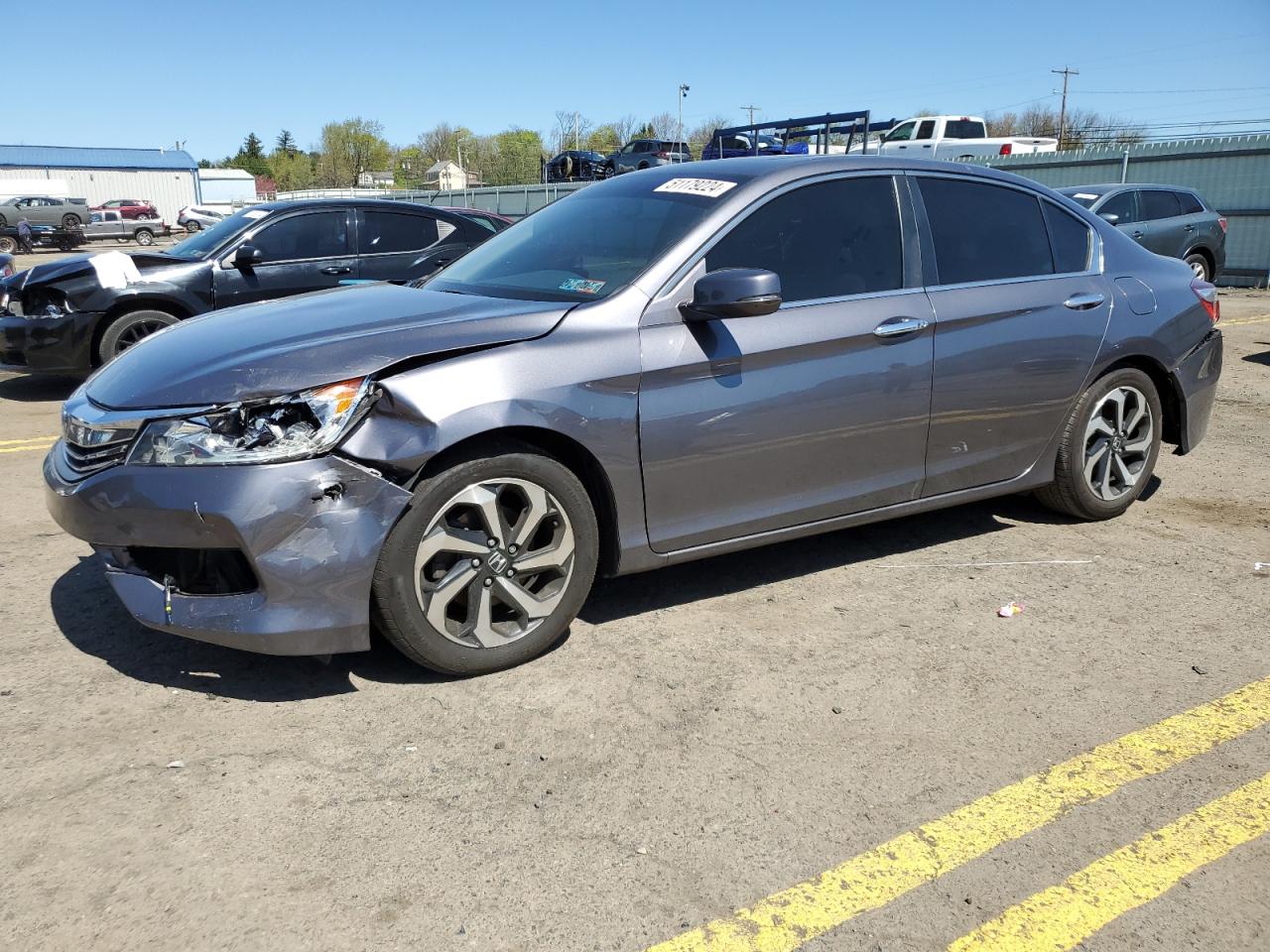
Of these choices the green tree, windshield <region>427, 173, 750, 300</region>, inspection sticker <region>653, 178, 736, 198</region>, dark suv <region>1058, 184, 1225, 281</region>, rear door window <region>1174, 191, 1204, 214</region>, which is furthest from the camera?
the green tree

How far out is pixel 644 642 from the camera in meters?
3.65

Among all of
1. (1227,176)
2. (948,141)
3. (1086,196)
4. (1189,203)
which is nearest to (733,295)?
(1086,196)

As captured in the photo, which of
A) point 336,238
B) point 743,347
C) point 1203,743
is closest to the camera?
point 1203,743

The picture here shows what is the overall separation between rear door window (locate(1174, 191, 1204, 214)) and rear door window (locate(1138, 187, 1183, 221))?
0.34ft

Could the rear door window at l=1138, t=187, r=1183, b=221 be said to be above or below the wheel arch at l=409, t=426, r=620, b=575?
above

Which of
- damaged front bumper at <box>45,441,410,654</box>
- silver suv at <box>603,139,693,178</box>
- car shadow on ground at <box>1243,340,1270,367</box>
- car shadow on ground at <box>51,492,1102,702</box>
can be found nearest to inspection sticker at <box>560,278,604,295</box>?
damaged front bumper at <box>45,441,410,654</box>

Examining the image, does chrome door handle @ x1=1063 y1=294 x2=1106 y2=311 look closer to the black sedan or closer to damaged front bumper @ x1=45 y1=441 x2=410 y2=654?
Answer: damaged front bumper @ x1=45 y1=441 x2=410 y2=654

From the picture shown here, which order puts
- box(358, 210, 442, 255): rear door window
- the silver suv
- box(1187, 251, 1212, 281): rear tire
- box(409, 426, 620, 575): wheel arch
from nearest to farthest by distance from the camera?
box(409, 426, 620, 575): wheel arch < box(358, 210, 442, 255): rear door window < box(1187, 251, 1212, 281): rear tire < the silver suv

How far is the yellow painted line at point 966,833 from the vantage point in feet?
7.24

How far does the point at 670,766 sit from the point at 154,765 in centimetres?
138

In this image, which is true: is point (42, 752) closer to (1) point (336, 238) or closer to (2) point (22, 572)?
(2) point (22, 572)

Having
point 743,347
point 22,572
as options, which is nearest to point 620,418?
point 743,347

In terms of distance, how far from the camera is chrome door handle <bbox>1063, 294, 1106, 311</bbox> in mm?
4559

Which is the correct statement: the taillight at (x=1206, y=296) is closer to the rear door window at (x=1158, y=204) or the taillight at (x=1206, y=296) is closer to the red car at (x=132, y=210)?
the rear door window at (x=1158, y=204)
